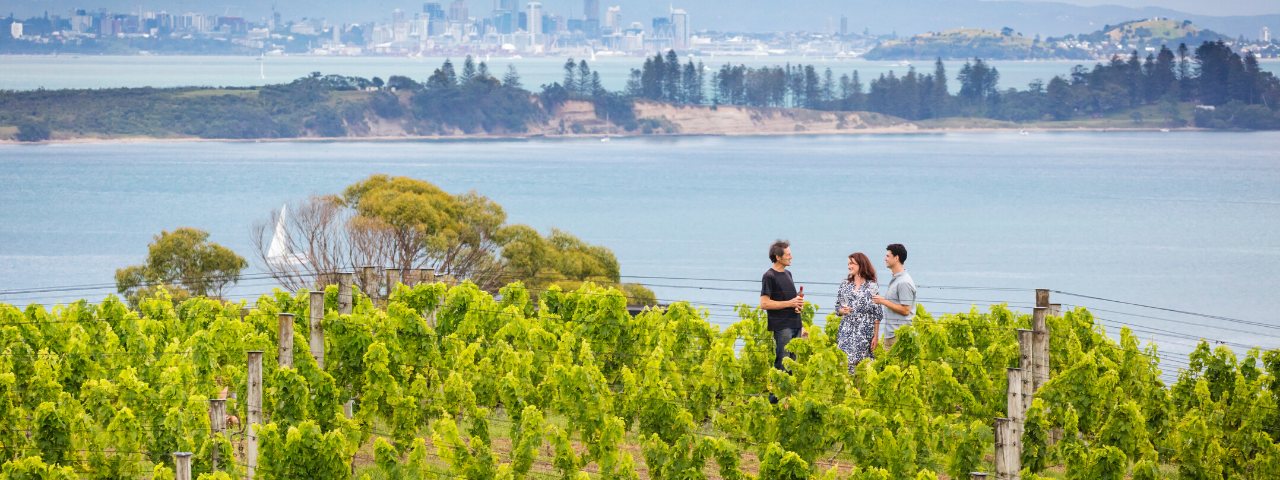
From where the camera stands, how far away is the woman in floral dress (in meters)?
9.04

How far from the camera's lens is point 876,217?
94688 millimetres

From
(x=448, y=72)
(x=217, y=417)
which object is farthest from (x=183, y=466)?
(x=448, y=72)

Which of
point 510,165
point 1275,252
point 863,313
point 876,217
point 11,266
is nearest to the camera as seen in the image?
point 863,313

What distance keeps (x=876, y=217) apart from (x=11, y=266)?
190 feet

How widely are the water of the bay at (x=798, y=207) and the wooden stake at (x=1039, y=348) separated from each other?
18.3 meters

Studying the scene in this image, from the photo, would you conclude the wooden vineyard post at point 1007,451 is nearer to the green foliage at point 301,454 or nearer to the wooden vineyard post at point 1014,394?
the wooden vineyard post at point 1014,394

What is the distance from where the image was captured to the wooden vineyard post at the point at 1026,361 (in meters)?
8.52

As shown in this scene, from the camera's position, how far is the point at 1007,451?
7.02 metres

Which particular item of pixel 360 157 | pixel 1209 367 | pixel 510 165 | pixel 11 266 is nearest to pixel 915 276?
pixel 11 266

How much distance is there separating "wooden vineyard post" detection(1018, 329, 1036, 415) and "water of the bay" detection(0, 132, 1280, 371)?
18.4 metres

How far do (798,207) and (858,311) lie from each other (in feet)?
305

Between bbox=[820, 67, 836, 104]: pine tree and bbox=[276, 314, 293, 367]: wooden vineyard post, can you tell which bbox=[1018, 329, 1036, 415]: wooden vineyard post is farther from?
bbox=[820, 67, 836, 104]: pine tree

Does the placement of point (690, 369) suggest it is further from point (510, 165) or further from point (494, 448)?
point (510, 165)

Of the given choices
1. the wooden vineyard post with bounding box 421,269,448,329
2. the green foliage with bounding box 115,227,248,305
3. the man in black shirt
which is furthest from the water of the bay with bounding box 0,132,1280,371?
the man in black shirt
